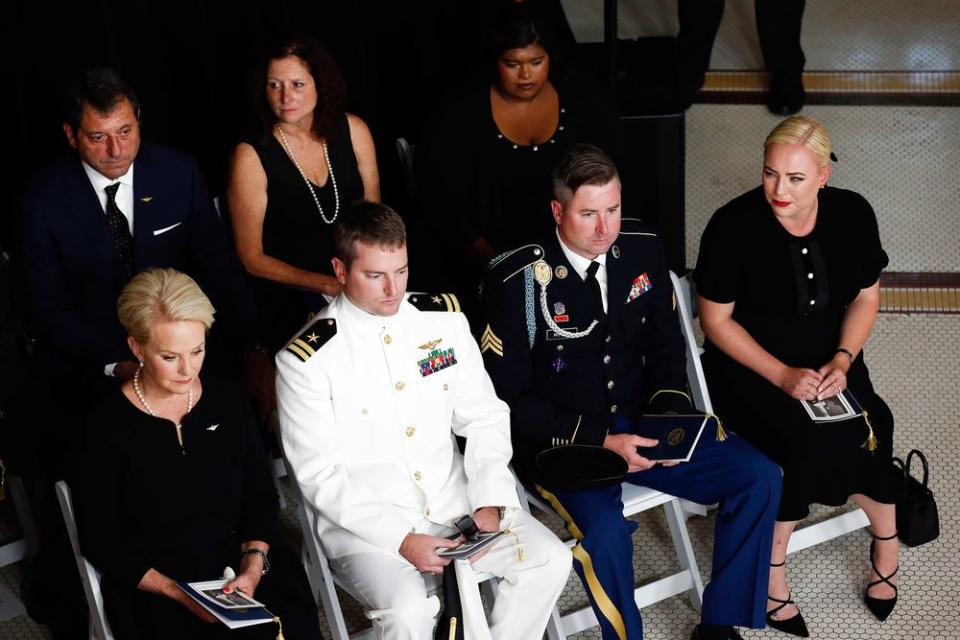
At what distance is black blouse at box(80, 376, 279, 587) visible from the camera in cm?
312

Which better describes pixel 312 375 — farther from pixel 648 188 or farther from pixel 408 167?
pixel 648 188

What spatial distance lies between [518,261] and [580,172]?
1.09ft

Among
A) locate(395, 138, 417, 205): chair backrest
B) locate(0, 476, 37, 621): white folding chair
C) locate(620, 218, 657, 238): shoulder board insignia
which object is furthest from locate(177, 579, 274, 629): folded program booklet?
locate(395, 138, 417, 205): chair backrest

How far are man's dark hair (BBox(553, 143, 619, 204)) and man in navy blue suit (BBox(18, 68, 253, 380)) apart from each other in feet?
3.64

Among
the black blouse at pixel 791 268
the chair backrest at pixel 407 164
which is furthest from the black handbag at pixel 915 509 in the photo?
the chair backrest at pixel 407 164

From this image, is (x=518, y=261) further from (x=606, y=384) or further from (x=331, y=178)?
(x=331, y=178)

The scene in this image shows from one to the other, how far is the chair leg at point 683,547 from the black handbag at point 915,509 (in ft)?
2.28

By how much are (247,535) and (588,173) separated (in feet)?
4.57

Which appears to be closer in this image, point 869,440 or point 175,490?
point 175,490

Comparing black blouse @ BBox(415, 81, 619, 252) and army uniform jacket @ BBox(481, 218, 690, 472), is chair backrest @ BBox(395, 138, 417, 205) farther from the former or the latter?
army uniform jacket @ BBox(481, 218, 690, 472)

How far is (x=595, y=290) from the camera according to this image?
3754 mm

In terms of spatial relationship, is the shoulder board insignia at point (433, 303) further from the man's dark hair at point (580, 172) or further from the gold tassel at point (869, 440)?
the gold tassel at point (869, 440)

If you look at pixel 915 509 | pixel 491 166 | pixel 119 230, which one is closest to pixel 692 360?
pixel 915 509

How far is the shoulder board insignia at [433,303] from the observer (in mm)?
3535
